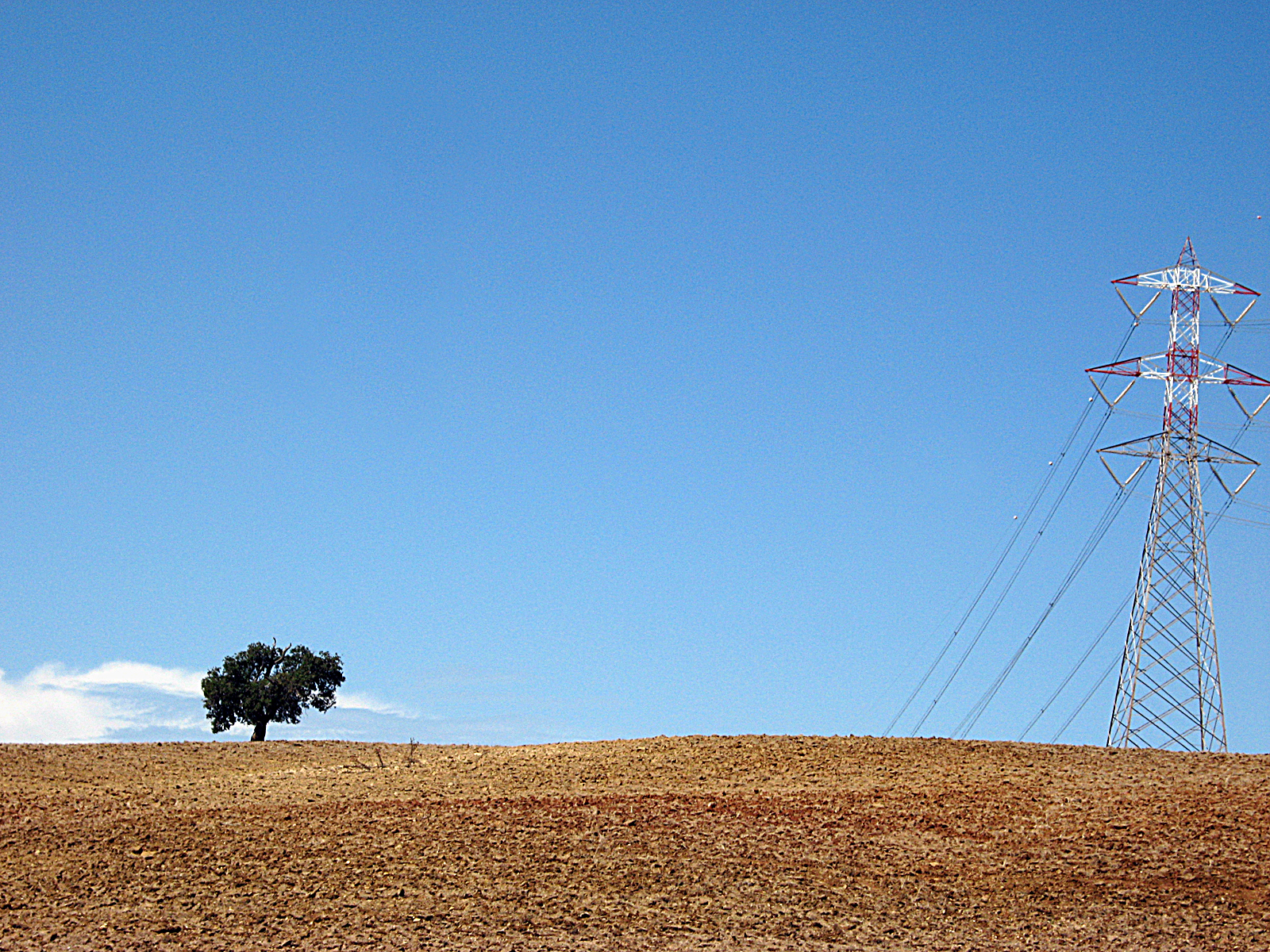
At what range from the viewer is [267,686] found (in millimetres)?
44719

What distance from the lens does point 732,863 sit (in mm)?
22578

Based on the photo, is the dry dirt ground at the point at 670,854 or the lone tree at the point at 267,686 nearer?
the dry dirt ground at the point at 670,854

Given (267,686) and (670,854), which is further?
(267,686)

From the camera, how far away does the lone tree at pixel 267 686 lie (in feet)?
147

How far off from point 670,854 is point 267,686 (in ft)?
83.3

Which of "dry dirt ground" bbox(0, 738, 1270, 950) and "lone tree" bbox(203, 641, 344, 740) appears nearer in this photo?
"dry dirt ground" bbox(0, 738, 1270, 950)

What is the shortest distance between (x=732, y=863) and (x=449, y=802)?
22.3ft

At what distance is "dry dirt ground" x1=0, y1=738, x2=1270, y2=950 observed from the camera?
20.3m

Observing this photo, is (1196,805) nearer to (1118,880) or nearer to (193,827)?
(1118,880)

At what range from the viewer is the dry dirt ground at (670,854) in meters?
20.3

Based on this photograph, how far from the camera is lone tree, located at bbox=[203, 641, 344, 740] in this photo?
4472 centimetres

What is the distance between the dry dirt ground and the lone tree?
44.1 ft

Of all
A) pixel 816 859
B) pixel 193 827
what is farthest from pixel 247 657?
pixel 816 859

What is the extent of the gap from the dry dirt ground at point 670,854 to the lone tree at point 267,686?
13.4 metres
